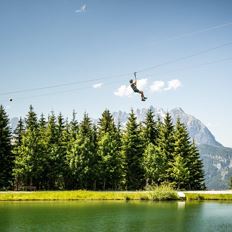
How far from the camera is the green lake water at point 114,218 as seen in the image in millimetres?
33938

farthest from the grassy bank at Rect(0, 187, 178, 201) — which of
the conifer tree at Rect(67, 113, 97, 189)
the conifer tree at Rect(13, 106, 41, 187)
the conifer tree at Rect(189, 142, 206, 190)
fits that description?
the conifer tree at Rect(189, 142, 206, 190)

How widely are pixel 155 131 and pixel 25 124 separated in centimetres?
2624

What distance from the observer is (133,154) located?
74750mm

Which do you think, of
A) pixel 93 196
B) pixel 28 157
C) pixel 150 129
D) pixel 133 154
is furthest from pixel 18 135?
pixel 150 129

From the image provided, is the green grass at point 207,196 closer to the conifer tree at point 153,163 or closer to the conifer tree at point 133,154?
the conifer tree at point 153,163

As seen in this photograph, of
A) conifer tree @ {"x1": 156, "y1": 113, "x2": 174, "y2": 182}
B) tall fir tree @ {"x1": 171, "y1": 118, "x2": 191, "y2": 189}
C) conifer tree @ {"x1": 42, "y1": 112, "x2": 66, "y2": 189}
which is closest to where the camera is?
tall fir tree @ {"x1": 171, "y1": 118, "x2": 191, "y2": 189}

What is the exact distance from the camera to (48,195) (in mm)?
59906

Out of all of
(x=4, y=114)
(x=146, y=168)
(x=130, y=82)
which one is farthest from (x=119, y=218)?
(x=4, y=114)

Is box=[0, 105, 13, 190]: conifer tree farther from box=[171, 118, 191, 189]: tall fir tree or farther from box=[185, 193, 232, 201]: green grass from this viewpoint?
box=[185, 193, 232, 201]: green grass

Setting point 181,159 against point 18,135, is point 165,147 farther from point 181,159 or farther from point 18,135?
point 18,135

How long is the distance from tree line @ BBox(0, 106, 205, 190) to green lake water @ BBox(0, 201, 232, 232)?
20392 mm

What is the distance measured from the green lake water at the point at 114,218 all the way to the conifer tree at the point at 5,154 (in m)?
22.4

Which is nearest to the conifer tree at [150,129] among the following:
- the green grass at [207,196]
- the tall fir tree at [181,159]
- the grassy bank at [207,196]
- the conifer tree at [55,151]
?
the tall fir tree at [181,159]

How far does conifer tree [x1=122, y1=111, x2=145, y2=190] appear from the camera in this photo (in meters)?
74.1
